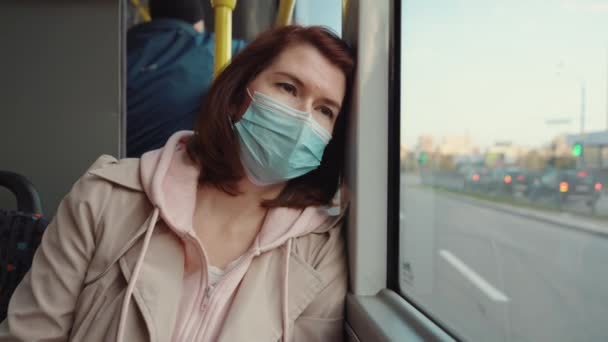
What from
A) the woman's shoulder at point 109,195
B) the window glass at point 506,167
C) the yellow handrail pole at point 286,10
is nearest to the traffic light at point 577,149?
the window glass at point 506,167

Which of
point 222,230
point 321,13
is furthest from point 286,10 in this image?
point 222,230

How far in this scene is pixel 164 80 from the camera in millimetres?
2492

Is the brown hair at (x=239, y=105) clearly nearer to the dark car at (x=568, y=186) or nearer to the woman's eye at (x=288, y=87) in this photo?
the woman's eye at (x=288, y=87)

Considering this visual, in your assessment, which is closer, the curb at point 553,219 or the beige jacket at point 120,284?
the curb at point 553,219

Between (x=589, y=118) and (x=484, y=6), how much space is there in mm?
404

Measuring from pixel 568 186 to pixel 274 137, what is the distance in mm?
716

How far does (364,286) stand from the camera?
118 cm

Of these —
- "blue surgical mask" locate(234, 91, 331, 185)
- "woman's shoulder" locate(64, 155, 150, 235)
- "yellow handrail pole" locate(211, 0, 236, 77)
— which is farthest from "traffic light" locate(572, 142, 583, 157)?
"yellow handrail pole" locate(211, 0, 236, 77)

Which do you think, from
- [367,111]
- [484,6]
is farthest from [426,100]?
[484,6]

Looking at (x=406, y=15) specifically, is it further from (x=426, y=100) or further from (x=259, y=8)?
(x=259, y=8)

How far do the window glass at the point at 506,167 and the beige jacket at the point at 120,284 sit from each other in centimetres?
31

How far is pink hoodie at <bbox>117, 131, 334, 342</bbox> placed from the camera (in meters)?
1.07

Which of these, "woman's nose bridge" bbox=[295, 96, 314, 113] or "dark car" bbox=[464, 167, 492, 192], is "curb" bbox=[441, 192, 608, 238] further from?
"woman's nose bridge" bbox=[295, 96, 314, 113]

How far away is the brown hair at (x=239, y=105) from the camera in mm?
1239
